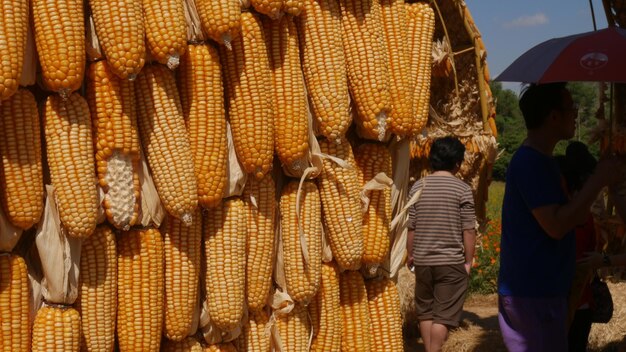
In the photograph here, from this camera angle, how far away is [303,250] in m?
3.21

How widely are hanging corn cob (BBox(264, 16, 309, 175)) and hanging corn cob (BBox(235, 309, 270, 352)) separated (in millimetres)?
664

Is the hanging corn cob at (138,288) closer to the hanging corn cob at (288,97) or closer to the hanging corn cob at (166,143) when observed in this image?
the hanging corn cob at (166,143)

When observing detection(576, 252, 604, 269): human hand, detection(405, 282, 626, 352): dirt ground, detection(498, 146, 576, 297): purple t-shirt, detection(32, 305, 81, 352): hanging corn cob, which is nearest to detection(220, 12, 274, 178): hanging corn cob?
detection(32, 305, 81, 352): hanging corn cob

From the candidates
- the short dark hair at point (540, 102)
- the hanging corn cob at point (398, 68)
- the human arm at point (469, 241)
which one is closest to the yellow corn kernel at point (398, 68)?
the hanging corn cob at point (398, 68)

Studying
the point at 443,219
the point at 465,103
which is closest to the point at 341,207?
the point at 443,219

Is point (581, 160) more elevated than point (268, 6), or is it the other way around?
point (268, 6)

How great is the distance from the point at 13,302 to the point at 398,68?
6.20ft

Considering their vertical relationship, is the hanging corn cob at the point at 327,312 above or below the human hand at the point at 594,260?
above

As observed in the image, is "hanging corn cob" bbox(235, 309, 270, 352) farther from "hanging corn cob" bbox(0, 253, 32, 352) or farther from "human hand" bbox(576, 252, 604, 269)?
"human hand" bbox(576, 252, 604, 269)

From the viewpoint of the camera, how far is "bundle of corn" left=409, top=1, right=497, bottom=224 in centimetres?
723

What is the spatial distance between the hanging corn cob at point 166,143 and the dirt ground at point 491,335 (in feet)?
17.5

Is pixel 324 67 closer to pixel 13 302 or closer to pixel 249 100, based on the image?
pixel 249 100

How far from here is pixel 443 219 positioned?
6.16m

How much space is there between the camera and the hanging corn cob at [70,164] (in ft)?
8.65
